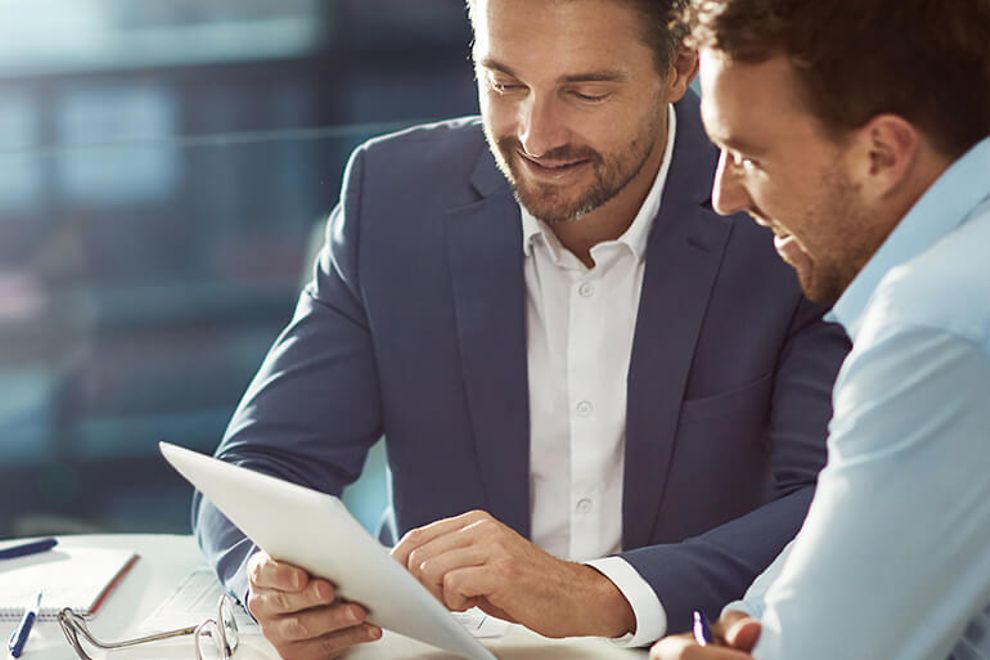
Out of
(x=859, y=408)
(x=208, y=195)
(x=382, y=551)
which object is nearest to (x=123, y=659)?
(x=382, y=551)

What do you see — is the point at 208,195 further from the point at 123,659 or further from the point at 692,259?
the point at 123,659

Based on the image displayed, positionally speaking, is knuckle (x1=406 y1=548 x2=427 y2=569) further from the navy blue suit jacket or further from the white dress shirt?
the white dress shirt

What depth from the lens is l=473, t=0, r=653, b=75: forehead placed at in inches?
70.0

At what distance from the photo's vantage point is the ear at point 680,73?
191 centimetres

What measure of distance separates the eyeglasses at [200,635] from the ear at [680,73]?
2.99 ft

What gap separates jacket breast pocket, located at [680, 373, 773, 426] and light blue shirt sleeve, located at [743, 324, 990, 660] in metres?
0.78

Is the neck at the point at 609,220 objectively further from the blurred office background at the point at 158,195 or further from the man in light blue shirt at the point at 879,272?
the blurred office background at the point at 158,195

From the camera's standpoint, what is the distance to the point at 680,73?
194 centimetres

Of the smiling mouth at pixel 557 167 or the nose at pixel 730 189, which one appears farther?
the smiling mouth at pixel 557 167

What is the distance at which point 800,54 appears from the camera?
120 cm

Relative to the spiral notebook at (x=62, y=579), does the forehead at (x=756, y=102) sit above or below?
above

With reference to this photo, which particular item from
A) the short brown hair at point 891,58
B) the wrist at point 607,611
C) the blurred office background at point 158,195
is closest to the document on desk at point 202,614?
the wrist at point 607,611

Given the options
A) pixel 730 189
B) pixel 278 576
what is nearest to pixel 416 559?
pixel 278 576

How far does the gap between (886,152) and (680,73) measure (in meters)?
0.76
